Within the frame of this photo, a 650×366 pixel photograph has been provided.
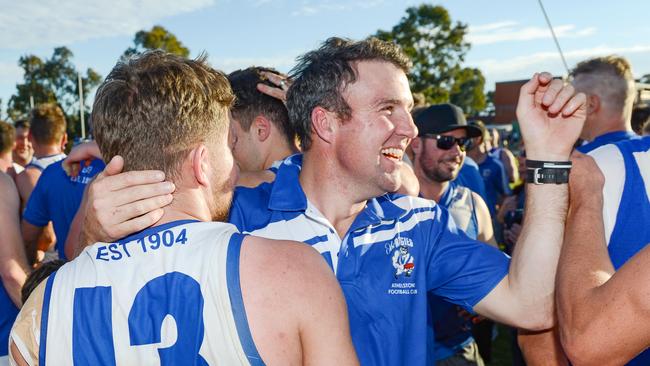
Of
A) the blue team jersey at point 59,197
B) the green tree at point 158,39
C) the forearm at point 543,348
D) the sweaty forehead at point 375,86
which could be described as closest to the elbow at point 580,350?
the forearm at point 543,348

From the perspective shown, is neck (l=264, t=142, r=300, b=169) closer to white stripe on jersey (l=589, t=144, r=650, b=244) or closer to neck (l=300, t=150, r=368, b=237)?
neck (l=300, t=150, r=368, b=237)

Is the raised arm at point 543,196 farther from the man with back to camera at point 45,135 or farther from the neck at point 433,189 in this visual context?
the man with back to camera at point 45,135

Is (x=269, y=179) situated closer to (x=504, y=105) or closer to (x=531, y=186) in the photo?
(x=531, y=186)

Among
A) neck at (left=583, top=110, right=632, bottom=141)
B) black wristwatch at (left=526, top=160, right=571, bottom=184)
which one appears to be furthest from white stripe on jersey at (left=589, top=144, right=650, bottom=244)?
neck at (left=583, top=110, right=632, bottom=141)

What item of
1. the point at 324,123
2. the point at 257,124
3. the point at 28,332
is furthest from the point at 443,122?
the point at 28,332

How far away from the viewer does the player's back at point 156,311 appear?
1400 millimetres

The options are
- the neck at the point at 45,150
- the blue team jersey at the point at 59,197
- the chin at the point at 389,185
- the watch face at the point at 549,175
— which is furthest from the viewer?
the neck at the point at 45,150

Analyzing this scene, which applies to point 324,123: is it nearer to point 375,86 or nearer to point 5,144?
point 375,86

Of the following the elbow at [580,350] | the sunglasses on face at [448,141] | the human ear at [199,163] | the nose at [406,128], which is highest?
the nose at [406,128]

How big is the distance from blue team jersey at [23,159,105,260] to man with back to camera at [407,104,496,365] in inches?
99.5

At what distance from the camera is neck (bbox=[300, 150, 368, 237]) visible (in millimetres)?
2398

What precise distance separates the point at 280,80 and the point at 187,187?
141 centimetres

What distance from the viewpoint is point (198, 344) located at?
1408 mm

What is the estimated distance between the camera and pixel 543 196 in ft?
6.45
